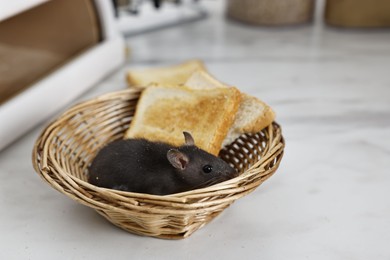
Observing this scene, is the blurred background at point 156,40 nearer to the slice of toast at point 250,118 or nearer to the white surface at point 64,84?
the white surface at point 64,84

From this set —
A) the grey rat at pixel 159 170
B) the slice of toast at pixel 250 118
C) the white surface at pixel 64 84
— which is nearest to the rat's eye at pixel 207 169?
the grey rat at pixel 159 170

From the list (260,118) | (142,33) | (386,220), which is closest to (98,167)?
(260,118)

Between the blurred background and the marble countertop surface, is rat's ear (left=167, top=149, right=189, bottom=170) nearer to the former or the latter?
the marble countertop surface

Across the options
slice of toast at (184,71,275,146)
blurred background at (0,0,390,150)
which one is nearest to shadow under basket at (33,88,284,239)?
slice of toast at (184,71,275,146)

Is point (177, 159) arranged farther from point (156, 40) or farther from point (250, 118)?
point (156, 40)

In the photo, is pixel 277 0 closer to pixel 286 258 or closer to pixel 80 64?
pixel 80 64

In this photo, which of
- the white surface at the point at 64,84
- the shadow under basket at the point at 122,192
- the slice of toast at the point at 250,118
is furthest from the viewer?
the white surface at the point at 64,84

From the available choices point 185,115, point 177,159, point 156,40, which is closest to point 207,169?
point 177,159
